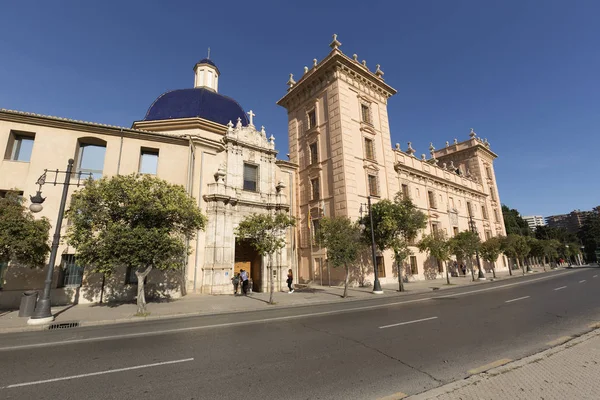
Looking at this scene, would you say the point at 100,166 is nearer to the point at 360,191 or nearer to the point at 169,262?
the point at 169,262

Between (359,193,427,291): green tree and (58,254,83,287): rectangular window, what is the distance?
59.6 feet

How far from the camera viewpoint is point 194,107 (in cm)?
2533

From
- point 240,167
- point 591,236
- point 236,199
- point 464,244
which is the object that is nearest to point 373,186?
point 464,244

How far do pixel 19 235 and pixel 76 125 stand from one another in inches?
344

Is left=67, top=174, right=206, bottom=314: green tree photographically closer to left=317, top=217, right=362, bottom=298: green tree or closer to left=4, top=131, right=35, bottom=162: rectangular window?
left=4, top=131, right=35, bottom=162: rectangular window

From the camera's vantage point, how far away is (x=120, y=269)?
53.8 feet

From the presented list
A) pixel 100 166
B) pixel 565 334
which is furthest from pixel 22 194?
pixel 565 334

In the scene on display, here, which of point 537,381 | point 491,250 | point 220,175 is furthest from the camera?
point 491,250

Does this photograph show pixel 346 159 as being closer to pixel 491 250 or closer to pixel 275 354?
pixel 275 354

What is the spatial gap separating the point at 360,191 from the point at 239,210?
1126cm

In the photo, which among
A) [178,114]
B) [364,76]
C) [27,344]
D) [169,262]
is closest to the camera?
[27,344]

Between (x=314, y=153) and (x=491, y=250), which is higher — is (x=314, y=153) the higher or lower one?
the higher one

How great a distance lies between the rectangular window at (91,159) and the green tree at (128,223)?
206 inches

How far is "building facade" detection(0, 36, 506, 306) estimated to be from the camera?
16250 mm
